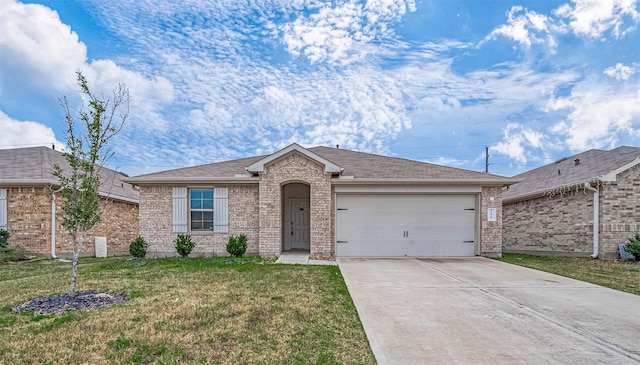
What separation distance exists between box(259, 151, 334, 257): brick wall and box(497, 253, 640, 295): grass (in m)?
6.38

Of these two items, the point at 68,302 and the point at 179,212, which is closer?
the point at 68,302

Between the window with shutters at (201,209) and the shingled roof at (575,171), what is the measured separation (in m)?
12.5

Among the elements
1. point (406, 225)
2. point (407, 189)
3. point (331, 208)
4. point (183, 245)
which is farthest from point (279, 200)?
point (406, 225)

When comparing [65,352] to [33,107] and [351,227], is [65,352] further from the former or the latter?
[33,107]

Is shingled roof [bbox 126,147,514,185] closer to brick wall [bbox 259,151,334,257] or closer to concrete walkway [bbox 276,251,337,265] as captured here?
brick wall [bbox 259,151,334,257]

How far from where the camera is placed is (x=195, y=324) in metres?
4.72

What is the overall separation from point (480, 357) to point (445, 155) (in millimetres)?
28058

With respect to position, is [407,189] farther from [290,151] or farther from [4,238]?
[4,238]

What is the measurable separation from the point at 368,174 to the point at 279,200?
348 centimetres

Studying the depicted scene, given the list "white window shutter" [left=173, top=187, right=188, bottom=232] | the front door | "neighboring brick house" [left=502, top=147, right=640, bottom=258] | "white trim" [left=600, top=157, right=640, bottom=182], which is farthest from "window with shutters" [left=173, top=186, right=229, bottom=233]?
"white trim" [left=600, top=157, right=640, bottom=182]

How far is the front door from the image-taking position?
1500 centimetres

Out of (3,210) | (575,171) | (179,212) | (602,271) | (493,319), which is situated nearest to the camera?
(493,319)

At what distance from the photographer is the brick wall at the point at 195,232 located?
12.6 m

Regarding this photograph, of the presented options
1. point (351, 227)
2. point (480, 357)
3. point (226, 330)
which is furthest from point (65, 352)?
point (351, 227)
